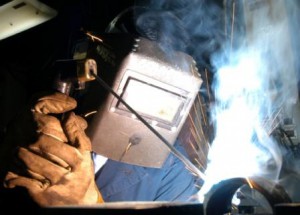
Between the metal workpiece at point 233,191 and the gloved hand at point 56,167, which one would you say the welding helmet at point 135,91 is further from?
the metal workpiece at point 233,191

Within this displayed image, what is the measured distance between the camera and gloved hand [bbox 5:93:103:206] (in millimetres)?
1393

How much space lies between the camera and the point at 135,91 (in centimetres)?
220

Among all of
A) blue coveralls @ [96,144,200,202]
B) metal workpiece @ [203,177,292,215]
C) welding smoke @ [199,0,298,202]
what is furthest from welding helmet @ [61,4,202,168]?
metal workpiece @ [203,177,292,215]

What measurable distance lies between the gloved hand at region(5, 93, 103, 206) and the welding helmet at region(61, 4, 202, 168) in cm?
57

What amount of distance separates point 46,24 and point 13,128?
79.9 inches

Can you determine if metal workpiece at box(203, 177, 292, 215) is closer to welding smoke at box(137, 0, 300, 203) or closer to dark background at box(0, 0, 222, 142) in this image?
welding smoke at box(137, 0, 300, 203)

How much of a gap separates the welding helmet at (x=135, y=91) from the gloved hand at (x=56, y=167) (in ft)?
1.87

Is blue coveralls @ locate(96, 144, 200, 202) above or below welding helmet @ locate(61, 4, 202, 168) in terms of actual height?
below

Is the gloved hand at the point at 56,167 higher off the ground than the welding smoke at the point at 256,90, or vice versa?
the welding smoke at the point at 256,90

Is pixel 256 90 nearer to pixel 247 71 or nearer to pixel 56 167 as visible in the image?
pixel 247 71

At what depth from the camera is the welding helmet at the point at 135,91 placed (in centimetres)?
218

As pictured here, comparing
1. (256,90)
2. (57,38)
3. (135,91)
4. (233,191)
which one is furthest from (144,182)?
(233,191)

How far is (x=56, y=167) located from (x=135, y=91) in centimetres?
91

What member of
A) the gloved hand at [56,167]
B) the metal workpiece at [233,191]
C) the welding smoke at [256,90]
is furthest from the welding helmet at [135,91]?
the metal workpiece at [233,191]
